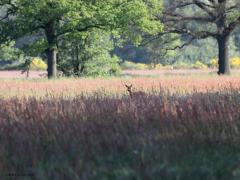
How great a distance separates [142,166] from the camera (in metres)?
5.75

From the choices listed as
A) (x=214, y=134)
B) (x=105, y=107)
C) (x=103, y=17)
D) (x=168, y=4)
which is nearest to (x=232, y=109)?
(x=214, y=134)

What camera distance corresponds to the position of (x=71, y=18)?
29234 millimetres

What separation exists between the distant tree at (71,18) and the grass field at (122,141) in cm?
1955

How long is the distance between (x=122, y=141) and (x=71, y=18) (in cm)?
2314

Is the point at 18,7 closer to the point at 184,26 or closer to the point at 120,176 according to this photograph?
the point at 184,26

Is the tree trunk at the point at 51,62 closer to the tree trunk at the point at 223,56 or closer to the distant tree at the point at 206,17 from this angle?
the distant tree at the point at 206,17

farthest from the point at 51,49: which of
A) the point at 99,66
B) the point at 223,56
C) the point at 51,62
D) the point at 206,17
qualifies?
the point at 223,56

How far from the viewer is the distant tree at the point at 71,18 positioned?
91.2 feet

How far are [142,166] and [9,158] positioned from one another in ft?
5.56

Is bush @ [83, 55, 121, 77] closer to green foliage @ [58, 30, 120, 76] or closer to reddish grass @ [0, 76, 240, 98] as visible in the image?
green foliage @ [58, 30, 120, 76]

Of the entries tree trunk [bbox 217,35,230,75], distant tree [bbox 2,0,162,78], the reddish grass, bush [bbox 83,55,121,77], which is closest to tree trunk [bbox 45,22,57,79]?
distant tree [bbox 2,0,162,78]

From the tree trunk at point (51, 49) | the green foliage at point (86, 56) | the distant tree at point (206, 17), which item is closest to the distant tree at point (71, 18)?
the tree trunk at point (51, 49)

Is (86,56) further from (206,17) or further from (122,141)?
(122,141)

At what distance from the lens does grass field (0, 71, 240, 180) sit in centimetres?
567
